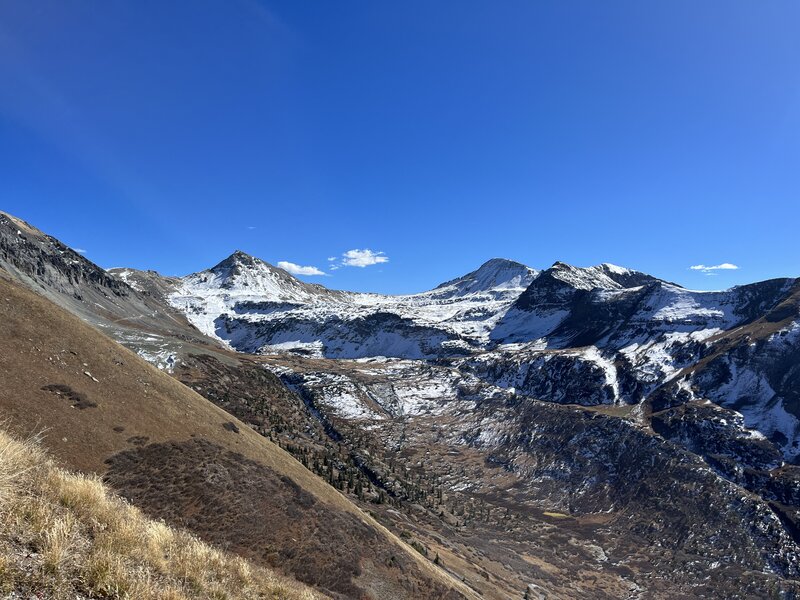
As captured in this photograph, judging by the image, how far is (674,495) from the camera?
9512 cm

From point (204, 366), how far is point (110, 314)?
87873mm

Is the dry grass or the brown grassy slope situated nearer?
the dry grass

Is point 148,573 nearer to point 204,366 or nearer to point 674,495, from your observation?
point 674,495

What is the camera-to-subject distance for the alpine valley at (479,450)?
31406 mm

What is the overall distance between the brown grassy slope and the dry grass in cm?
1986

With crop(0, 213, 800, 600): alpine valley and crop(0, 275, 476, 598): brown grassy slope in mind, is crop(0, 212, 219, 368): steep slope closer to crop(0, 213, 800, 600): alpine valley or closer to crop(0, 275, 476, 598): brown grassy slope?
crop(0, 213, 800, 600): alpine valley

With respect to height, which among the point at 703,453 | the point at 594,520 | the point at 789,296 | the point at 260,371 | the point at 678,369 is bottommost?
the point at 594,520

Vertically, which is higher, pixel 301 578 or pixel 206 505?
pixel 206 505

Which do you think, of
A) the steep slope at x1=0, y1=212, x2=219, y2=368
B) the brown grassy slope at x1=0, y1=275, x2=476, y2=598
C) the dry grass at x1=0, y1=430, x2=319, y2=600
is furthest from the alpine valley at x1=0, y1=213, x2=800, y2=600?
the dry grass at x1=0, y1=430, x2=319, y2=600

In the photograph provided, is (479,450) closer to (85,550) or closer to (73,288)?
(85,550)

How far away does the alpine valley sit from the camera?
3141 centimetres

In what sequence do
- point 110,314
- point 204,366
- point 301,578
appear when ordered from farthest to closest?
point 110,314
point 204,366
point 301,578

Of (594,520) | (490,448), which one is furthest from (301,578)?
(490,448)

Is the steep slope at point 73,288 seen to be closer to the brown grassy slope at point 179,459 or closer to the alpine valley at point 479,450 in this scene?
the alpine valley at point 479,450
